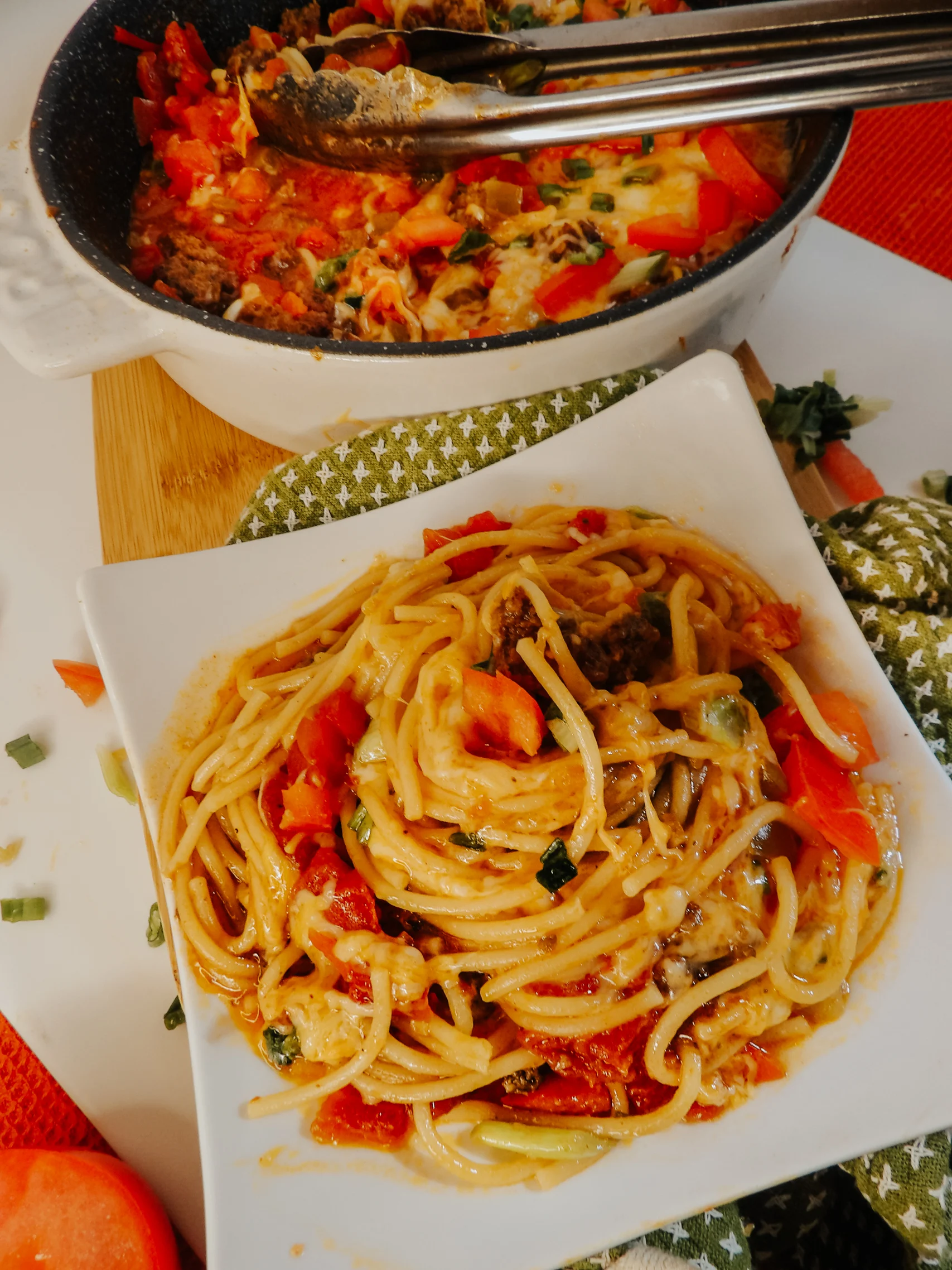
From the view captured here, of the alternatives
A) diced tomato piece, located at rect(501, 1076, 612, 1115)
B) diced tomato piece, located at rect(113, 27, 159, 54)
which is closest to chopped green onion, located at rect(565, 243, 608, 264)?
diced tomato piece, located at rect(113, 27, 159, 54)

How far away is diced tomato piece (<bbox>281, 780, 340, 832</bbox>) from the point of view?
1.93m

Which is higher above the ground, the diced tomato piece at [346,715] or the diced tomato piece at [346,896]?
the diced tomato piece at [346,715]

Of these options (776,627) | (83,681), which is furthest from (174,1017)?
(776,627)

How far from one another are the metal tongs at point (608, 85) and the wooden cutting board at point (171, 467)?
2.37 feet

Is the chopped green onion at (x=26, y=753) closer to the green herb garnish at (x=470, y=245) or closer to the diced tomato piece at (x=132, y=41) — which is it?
the green herb garnish at (x=470, y=245)

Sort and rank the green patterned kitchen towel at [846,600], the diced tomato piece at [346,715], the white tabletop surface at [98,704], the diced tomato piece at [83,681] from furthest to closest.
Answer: the diced tomato piece at [83,681] < the white tabletop surface at [98,704] < the diced tomato piece at [346,715] < the green patterned kitchen towel at [846,600]

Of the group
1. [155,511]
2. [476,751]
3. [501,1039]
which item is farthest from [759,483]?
[155,511]

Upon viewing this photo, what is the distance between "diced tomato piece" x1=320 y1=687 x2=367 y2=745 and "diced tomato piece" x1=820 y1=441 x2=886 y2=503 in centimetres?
155

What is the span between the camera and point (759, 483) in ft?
7.09

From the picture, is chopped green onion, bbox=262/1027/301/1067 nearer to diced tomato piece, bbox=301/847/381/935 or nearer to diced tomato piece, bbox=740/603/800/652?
diced tomato piece, bbox=301/847/381/935

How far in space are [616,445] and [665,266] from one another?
26.2 inches

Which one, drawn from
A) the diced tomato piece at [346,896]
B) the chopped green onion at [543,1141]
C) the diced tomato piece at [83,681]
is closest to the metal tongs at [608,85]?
the diced tomato piece at [83,681]

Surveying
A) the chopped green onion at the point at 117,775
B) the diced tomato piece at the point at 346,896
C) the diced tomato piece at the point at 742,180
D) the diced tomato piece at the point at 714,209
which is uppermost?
the diced tomato piece at the point at 742,180

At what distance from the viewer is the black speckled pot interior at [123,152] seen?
2.26m
